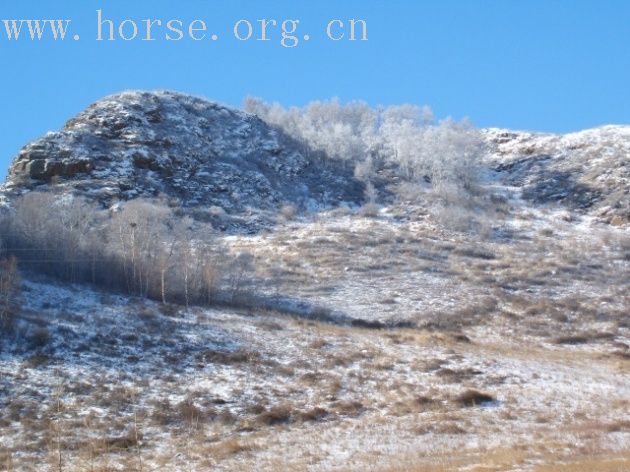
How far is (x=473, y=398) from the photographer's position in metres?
27.5

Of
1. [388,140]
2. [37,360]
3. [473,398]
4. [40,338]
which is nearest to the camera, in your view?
[473,398]

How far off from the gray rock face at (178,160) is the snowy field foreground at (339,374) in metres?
17.6

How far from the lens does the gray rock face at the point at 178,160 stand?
2677 inches

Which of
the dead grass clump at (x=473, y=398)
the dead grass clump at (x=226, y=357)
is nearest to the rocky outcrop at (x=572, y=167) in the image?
the dead grass clump at (x=473, y=398)

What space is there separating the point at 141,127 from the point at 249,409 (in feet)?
183

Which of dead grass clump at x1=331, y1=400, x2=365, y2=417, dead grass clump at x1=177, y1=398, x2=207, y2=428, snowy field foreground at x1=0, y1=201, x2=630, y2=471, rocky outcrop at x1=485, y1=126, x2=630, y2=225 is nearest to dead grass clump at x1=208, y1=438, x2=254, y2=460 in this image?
snowy field foreground at x1=0, y1=201, x2=630, y2=471

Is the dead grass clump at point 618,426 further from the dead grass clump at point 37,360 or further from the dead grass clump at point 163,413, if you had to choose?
the dead grass clump at point 37,360

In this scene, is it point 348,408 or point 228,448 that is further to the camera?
point 348,408

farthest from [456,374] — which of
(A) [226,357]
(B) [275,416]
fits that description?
(A) [226,357]

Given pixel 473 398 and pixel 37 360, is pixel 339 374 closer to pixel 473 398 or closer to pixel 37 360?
pixel 473 398

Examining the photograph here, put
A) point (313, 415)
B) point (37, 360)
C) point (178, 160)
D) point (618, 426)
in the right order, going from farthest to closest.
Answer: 1. point (178, 160)
2. point (37, 360)
3. point (313, 415)
4. point (618, 426)

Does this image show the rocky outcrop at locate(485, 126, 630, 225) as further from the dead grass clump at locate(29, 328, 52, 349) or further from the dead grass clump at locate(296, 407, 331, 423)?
the dead grass clump at locate(29, 328, 52, 349)

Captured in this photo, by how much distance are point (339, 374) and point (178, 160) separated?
47.3 m

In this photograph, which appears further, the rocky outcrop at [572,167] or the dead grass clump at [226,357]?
the rocky outcrop at [572,167]
